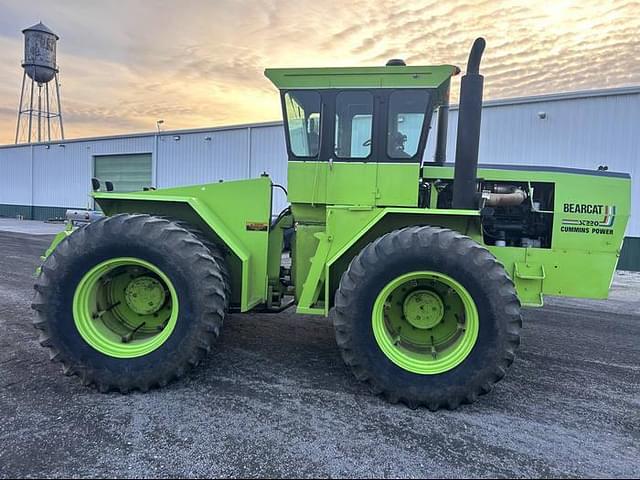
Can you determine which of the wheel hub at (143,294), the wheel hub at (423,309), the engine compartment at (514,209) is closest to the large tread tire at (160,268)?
the wheel hub at (143,294)

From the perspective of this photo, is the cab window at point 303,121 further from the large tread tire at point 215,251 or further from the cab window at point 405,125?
the large tread tire at point 215,251

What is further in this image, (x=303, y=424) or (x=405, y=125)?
(x=405, y=125)

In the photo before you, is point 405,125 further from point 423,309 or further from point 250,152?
point 250,152

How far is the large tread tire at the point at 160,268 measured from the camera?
3.73 m

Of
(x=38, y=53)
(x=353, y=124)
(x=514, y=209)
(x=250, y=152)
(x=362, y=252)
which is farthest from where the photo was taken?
(x=38, y=53)

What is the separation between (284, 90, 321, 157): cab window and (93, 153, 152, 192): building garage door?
22.4 meters

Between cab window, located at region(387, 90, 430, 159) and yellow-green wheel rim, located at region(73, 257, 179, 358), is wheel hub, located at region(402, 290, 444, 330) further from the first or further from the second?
yellow-green wheel rim, located at region(73, 257, 179, 358)

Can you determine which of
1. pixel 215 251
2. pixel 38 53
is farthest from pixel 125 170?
pixel 215 251

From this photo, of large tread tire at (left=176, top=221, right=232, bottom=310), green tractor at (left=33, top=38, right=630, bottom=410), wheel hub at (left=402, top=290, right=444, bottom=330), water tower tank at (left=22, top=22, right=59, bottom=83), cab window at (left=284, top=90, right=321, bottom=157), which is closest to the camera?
green tractor at (left=33, top=38, right=630, bottom=410)

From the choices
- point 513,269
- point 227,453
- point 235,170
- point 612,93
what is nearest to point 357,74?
point 513,269

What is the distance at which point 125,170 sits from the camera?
2605 cm

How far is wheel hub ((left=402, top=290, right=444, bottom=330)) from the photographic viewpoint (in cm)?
397

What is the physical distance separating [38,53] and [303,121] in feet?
123

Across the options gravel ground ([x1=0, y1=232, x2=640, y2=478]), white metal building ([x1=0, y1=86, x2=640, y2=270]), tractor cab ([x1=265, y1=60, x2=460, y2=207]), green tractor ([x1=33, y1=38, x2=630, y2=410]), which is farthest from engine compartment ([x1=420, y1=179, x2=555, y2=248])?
gravel ground ([x1=0, y1=232, x2=640, y2=478])
